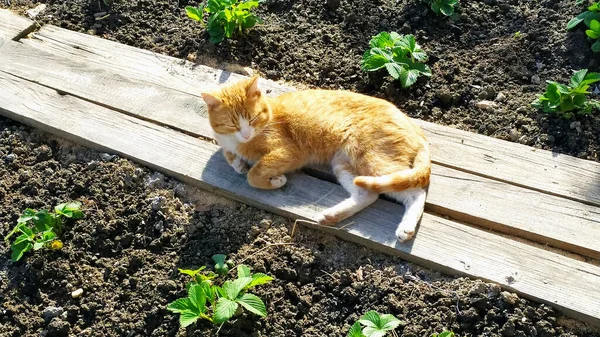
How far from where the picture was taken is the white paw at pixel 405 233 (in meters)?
3.10

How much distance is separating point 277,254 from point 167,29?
2.37 metres

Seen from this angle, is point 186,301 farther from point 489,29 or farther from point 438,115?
point 489,29

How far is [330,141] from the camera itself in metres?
3.51

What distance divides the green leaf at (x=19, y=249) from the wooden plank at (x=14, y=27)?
7.08 ft

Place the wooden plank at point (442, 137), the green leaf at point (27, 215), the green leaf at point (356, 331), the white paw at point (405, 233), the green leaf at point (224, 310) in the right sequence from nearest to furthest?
the green leaf at point (356, 331), the green leaf at point (224, 310), the white paw at point (405, 233), the wooden plank at point (442, 137), the green leaf at point (27, 215)

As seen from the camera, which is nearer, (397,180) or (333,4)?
(397,180)

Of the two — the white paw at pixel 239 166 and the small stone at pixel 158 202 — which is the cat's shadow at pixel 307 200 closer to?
the white paw at pixel 239 166

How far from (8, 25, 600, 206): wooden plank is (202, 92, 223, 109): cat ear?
1.58ft

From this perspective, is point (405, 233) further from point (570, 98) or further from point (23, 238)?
point (23, 238)

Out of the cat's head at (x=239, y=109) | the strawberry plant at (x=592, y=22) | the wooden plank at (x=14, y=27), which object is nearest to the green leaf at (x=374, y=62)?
the cat's head at (x=239, y=109)

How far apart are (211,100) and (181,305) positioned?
1.19 m

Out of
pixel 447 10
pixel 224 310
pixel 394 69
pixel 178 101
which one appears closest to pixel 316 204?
pixel 224 310

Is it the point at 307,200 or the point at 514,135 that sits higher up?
the point at 514,135

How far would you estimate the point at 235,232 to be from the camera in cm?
341
